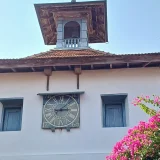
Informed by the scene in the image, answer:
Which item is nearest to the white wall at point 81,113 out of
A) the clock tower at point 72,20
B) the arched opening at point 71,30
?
the clock tower at point 72,20

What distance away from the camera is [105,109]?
10.1m

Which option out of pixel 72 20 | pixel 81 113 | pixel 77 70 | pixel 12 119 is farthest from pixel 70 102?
pixel 72 20

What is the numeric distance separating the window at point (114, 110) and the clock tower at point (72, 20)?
10.1 feet

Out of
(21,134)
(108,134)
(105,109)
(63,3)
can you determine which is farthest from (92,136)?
(63,3)

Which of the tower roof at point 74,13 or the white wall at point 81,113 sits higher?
the tower roof at point 74,13

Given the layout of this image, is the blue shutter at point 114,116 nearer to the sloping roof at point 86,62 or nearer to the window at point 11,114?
the sloping roof at point 86,62

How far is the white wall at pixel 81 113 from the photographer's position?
9219mm

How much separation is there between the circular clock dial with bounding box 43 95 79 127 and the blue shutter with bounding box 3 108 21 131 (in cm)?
89

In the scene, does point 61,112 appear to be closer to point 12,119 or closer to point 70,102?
point 70,102

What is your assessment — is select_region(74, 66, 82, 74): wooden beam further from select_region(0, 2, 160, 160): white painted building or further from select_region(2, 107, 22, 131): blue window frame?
select_region(2, 107, 22, 131): blue window frame

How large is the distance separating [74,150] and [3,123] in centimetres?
226

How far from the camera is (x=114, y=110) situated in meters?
10.1

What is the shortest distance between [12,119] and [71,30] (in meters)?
5.08

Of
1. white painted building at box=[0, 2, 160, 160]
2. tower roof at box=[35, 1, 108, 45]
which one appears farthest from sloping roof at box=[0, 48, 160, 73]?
tower roof at box=[35, 1, 108, 45]
